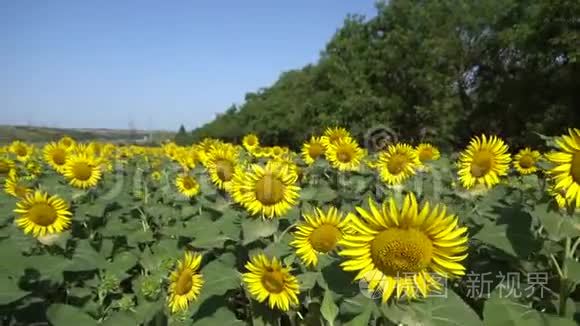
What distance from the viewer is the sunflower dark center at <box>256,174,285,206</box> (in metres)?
2.80

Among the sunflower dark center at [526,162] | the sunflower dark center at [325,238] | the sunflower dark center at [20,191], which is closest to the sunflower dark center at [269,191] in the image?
the sunflower dark center at [325,238]

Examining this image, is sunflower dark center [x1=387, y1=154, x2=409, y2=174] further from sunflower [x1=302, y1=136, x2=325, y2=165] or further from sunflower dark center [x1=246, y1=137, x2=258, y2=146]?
sunflower dark center [x1=246, y1=137, x2=258, y2=146]

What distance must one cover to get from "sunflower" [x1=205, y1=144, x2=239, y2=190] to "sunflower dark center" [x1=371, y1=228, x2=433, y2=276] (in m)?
2.51

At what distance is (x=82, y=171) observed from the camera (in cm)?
→ 457

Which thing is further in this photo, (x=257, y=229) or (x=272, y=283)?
(x=257, y=229)

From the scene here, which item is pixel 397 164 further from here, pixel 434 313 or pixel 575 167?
pixel 434 313

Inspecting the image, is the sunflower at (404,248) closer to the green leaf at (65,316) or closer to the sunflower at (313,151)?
the green leaf at (65,316)

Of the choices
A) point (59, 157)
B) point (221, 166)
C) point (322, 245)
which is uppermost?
point (221, 166)

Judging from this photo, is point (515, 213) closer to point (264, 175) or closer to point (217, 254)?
point (264, 175)

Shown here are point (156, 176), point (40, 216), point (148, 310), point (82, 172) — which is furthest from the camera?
point (156, 176)

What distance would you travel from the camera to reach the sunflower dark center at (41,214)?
3.30m

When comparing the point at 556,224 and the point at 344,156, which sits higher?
the point at 344,156

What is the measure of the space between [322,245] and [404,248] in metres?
0.74

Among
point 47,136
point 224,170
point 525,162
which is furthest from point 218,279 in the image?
point 47,136
